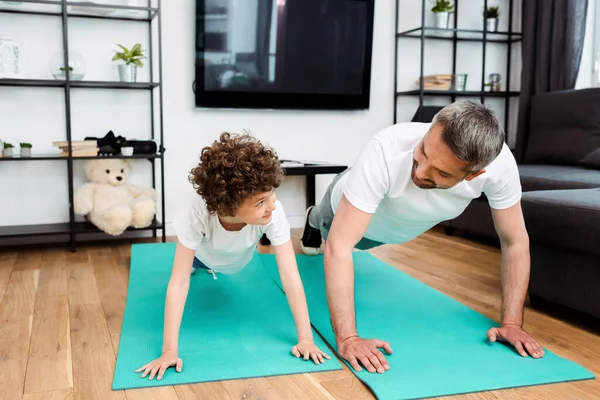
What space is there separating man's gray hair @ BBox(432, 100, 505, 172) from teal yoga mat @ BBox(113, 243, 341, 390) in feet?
2.16

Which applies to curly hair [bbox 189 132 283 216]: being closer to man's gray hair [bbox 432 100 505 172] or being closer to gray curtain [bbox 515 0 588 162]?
man's gray hair [bbox 432 100 505 172]

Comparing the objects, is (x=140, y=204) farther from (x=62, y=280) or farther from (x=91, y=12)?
(x=91, y=12)

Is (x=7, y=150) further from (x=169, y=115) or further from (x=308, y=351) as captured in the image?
(x=308, y=351)

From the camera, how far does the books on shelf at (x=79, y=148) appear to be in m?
3.15

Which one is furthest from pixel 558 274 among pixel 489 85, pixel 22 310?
pixel 489 85

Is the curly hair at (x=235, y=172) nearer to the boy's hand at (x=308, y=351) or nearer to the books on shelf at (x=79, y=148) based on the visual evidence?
the boy's hand at (x=308, y=351)

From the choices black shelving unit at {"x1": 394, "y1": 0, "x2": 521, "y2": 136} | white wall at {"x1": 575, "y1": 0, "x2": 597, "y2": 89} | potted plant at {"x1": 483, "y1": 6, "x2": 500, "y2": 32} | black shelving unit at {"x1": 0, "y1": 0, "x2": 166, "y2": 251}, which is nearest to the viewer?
black shelving unit at {"x1": 0, "y1": 0, "x2": 166, "y2": 251}

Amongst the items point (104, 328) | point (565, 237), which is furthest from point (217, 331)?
point (565, 237)

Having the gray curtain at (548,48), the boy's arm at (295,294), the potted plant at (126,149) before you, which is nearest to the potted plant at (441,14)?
the gray curtain at (548,48)

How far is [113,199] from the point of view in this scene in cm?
331

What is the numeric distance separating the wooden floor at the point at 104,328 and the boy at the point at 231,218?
14 centimetres

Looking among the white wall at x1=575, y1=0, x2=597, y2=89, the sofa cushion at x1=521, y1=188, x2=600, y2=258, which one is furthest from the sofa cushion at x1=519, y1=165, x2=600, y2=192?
the white wall at x1=575, y1=0, x2=597, y2=89

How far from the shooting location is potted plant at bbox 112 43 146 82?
327cm

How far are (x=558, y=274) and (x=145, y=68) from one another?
263 cm
